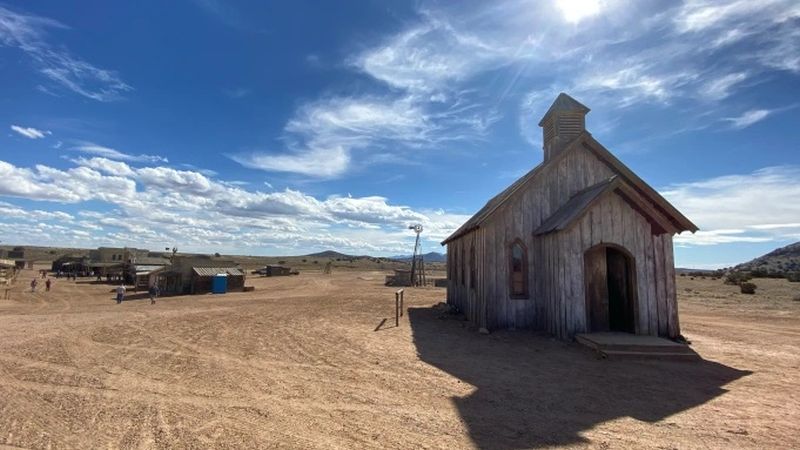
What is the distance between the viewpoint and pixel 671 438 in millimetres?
5645

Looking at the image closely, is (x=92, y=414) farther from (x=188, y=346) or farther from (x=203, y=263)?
(x=203, y=263)

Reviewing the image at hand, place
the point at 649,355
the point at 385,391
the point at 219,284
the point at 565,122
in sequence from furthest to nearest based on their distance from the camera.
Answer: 1. the point at 219,284
2. the point at 565,122
3. the point at 649,355
4. the point at 385,391

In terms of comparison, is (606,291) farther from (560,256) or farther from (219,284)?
(219,284)

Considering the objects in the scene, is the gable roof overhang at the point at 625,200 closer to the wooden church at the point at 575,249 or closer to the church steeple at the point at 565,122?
the wooden church at the point at 575,249

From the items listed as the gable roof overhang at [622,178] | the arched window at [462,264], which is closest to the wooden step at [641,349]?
the gable roof overhang at [622,178]

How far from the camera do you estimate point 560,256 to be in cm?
1270

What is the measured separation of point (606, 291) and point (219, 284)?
1356 inches

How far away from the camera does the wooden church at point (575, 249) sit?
12.5 meters

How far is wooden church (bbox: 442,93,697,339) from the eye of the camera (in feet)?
41.1

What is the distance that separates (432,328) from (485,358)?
5127mm

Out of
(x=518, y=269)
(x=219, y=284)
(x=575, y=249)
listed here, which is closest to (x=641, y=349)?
(x=575, y=249)

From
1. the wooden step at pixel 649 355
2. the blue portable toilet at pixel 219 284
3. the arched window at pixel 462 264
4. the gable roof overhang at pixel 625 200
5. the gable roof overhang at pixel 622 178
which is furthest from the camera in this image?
the blue portable toilet at pixel 219 284

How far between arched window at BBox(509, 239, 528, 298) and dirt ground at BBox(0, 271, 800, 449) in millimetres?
1818

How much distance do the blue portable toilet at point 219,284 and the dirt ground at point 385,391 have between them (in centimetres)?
2371
